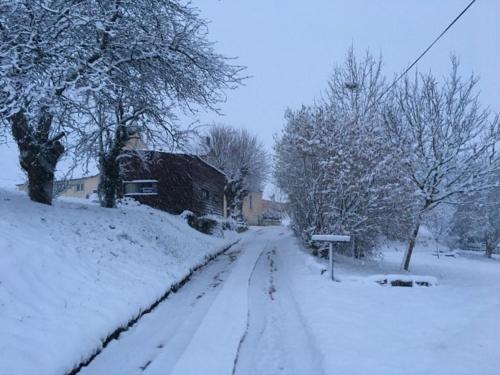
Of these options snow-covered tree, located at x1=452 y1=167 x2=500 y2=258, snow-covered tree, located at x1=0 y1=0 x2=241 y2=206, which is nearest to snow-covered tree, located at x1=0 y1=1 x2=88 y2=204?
snow-covered tree, located at x1=0 y1=0 x2=241 y2=206

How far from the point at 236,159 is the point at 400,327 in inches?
1333

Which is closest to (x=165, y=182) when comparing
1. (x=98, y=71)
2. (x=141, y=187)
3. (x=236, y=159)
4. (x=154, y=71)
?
(x=141, y=187)

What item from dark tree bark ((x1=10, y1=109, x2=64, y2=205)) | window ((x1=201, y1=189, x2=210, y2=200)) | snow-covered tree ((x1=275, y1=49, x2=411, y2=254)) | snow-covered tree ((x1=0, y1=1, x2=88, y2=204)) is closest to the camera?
snow-covered tree ((x1=0, y1=1, x2=88, y2=204))

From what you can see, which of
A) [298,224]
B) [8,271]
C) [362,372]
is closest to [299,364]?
[362,372]

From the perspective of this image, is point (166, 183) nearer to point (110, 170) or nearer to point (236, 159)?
point (110, 170)

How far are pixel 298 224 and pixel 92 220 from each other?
9110 millimetres

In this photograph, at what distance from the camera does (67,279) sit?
6156 mm

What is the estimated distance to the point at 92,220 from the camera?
1022cm

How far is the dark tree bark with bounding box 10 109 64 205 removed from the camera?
9484 millimetres

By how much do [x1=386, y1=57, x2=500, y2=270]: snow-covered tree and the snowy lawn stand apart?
19.3 ft

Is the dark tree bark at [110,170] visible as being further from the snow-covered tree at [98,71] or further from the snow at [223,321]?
the snow at [223,321]

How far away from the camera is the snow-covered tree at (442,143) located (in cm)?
1445

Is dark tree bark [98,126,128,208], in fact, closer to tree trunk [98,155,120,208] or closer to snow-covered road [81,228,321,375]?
tree trunk [98,155,120,208]

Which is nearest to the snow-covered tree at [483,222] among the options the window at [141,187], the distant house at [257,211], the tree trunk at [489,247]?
the tree trunk at [489,247]
